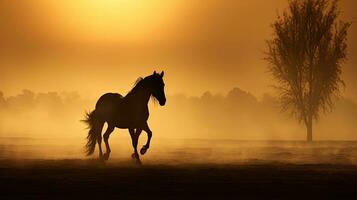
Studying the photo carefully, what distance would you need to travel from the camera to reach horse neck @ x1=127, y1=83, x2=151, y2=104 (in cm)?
2495

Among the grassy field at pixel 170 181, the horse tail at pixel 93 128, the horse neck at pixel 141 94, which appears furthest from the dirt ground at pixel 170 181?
the horse neck at pixel 141 94

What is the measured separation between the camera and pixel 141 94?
25.0 meters

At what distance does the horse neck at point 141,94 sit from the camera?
2495 centimetres

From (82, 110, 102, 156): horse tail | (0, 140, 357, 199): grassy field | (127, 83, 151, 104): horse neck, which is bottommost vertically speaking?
(0, 140, 357, 199): grassy field

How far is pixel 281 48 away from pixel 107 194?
128ft

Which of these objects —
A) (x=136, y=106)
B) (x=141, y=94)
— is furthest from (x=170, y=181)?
(x=141, y=94)

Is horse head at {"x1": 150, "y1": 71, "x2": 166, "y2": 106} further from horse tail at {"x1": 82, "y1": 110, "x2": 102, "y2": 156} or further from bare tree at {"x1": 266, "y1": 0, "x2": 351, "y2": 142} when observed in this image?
bare tree at {"x1": 266, "y1": 0, "x2": 351, "y2": 142}

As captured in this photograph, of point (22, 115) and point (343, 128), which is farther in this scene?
point (22, 115)

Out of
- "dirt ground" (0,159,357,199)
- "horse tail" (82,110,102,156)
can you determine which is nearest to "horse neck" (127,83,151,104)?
"horse tail" (82,110,102,156)

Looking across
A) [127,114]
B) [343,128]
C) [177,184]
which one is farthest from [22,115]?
[177,184]

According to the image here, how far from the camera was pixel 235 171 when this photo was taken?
22.2 m

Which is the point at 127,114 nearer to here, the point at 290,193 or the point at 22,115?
the point at 290,193

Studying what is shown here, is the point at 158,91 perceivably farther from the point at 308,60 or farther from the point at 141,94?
the point at 308,60

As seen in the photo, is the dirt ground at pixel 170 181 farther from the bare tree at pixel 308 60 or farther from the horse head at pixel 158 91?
the bare tree at pixel 308 60
